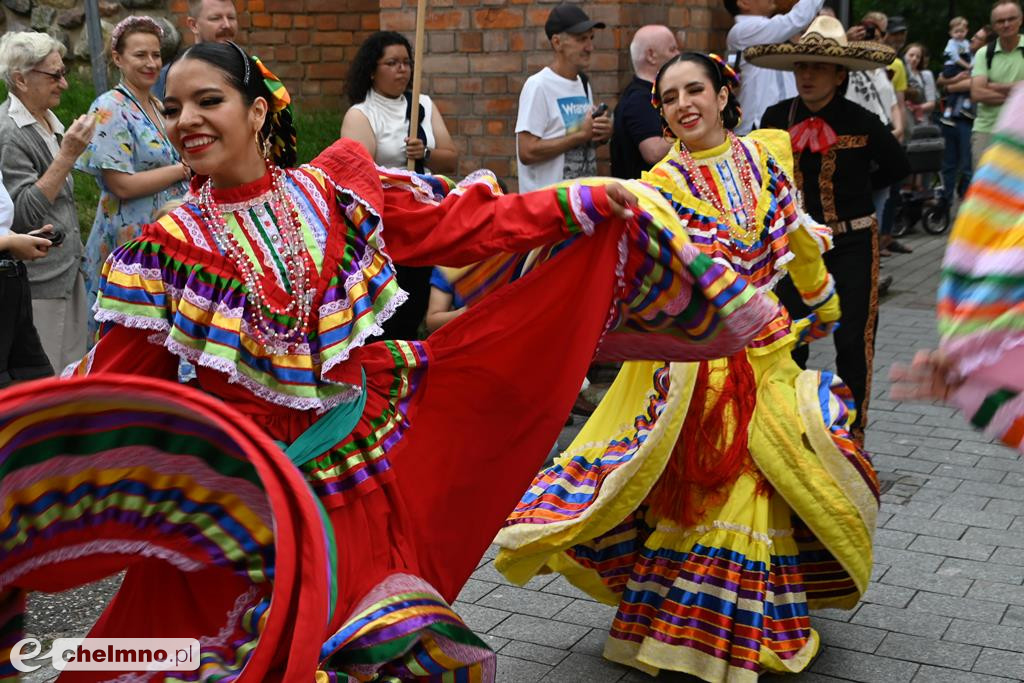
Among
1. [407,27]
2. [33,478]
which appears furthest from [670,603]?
[407,27]

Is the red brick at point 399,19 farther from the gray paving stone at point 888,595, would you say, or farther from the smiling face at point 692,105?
the gray paving stone at point 888,595

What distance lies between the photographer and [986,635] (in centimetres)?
445

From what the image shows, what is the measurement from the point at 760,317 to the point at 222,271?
1554 mm

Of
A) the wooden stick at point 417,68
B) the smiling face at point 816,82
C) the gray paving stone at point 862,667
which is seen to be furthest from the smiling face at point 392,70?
the gray paving stone at point 862,667

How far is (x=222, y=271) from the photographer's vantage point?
3.09 meters

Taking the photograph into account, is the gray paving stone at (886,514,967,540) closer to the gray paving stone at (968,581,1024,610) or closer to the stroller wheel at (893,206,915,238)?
the gray paving stone at (968,581,1024,610)

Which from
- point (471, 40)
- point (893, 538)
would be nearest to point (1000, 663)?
point (893, 538)

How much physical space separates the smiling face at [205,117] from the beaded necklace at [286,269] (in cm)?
11

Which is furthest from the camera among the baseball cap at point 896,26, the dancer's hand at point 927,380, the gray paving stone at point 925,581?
the baseball cap at point 896,26

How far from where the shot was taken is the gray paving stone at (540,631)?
4504mm

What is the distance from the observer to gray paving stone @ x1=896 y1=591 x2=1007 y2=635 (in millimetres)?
4617

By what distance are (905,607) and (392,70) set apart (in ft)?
11.7

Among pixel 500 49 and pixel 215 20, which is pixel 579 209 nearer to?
pixel 215 20

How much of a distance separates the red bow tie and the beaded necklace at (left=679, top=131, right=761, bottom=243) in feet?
5.40
